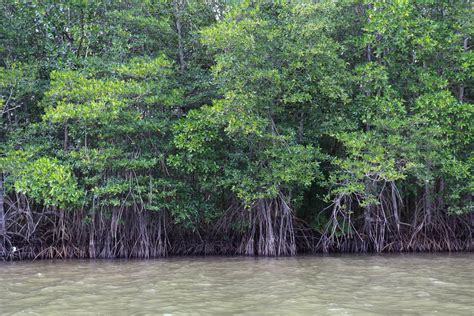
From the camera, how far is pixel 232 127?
8.41 metres

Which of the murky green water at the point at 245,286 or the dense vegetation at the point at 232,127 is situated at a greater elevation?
the dense vegetation at the point at 232,127

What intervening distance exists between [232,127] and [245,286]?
3.03 metres

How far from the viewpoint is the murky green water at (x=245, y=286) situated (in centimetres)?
499

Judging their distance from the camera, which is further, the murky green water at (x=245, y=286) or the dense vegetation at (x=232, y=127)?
the dense vegetation at (x=232, y=127)

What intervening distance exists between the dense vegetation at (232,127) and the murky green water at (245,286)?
43.1 inches

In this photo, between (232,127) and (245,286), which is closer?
(245,286)

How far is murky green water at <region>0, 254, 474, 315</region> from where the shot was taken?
4992mm

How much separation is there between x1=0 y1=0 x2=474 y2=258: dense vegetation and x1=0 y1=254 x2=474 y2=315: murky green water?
1096 mm

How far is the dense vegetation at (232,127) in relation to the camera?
8.77 meters

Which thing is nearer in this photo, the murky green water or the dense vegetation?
the murky green water

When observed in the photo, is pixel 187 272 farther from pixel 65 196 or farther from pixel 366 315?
pixel 366 315

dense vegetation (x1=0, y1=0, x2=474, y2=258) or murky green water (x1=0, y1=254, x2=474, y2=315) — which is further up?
dense vegetation (x1=0, y1=0, x2=474, y2=258)

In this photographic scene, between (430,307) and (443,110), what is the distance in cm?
520

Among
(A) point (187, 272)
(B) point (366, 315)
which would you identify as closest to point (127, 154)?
(A) point (187, 272)
